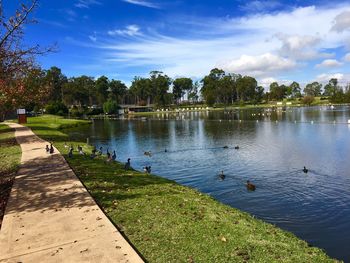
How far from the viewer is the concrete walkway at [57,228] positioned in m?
8.61

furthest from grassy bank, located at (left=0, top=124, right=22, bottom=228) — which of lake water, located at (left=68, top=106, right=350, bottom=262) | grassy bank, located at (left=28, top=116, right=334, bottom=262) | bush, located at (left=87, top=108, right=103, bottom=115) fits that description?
bush, located at (left=87, top=108, right=103, bottom=115)

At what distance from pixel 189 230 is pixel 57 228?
3994 millimetres

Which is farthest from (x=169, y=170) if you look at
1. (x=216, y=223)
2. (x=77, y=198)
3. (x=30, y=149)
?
(x=216, y=223)

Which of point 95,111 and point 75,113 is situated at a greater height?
point 95,111

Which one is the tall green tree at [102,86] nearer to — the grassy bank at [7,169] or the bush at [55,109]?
the bush at [55,109]

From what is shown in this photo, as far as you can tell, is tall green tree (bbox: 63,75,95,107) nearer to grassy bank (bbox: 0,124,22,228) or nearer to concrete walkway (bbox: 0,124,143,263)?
grassy bank (bbox: 0,124,22,228)

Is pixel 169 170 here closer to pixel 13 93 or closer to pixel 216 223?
pixel 13 93

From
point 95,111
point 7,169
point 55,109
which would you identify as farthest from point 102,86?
point 7,169

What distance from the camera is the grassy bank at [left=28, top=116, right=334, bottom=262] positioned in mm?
9055

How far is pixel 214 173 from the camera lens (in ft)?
82.0

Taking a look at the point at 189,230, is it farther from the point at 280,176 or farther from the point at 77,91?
the point at 77,91

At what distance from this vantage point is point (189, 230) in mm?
10547

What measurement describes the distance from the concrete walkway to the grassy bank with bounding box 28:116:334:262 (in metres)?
0.62

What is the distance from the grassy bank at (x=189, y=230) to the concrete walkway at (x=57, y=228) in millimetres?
616
